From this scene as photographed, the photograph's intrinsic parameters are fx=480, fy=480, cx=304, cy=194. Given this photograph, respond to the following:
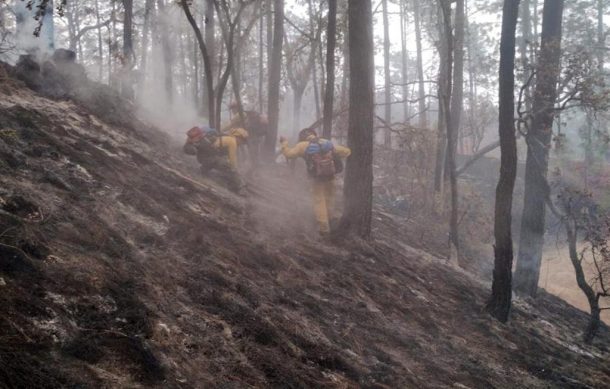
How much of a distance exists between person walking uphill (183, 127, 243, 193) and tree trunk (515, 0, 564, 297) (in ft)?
21.9

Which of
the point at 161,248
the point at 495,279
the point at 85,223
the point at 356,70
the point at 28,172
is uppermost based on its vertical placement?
the point at 356,70

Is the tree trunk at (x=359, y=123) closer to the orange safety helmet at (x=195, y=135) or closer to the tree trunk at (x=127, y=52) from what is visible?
the orange safety helmet at (x=195, y=135)

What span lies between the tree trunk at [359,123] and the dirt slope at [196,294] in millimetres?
627

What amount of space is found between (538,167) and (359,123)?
17.4ft

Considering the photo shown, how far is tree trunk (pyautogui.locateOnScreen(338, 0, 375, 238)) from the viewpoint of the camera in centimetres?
839

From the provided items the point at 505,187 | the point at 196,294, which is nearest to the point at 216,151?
the point at 196,294

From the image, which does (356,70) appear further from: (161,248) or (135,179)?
(161,248)

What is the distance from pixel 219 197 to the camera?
8383mm

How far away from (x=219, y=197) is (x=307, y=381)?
4774mm

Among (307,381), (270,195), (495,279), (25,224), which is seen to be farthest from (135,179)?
(495,279)

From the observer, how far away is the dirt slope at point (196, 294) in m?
3.59

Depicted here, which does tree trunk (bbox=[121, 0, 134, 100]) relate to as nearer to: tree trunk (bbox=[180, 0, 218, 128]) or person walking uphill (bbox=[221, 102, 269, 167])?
tree trunk (bbox=[180, 0, 218, 128])

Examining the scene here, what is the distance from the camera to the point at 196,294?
489cm

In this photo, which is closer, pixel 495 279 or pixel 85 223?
pixel 85 223
